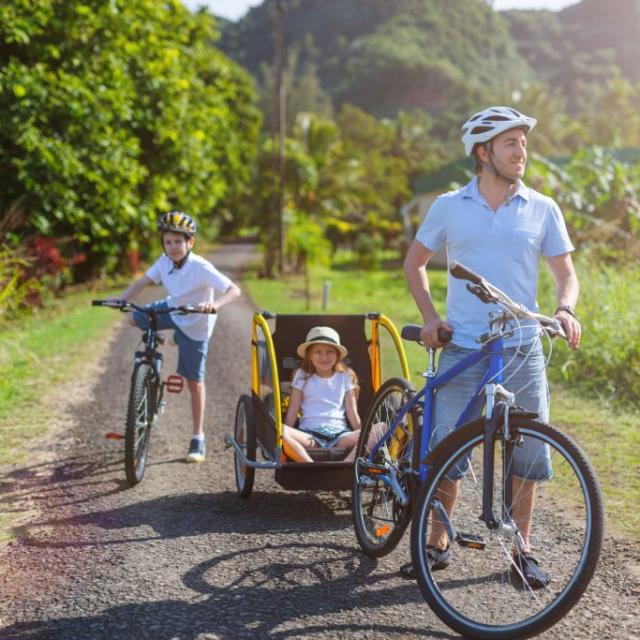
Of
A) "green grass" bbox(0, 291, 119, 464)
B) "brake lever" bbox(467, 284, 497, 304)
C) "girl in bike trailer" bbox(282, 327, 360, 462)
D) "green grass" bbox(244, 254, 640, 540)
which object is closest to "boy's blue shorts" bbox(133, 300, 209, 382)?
"girl in bike trailer" bbox(282, 327, 360, 462)

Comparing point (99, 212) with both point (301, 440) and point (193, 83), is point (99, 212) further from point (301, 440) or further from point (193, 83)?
point (301, 440)

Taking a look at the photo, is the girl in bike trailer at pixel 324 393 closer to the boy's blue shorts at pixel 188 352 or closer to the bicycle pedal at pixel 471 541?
the boy's blue shorts at pixel 188 352

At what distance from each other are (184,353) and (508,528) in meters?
3.51

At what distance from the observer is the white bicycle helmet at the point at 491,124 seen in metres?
3.72

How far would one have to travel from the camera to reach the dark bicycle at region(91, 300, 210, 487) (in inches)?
225

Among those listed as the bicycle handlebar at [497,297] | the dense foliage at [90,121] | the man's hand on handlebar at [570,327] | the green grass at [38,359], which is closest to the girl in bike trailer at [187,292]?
the green grass at [38,359]

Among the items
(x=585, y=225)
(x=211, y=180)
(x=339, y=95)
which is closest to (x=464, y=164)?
(x=211, y=180)

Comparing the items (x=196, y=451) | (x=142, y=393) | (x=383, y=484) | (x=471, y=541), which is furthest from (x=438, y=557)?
(x=196, y=451)

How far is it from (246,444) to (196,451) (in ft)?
3.61

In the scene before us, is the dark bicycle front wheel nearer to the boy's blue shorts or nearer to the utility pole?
the boy's blue shorts

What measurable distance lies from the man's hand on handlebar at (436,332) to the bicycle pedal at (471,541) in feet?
2.84

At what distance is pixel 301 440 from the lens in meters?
5.35

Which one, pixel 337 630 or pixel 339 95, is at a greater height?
pixel 339 95

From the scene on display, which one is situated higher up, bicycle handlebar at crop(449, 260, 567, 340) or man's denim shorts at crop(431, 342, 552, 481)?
bicycle handlebar at crop(449, 260, 567, 340)
